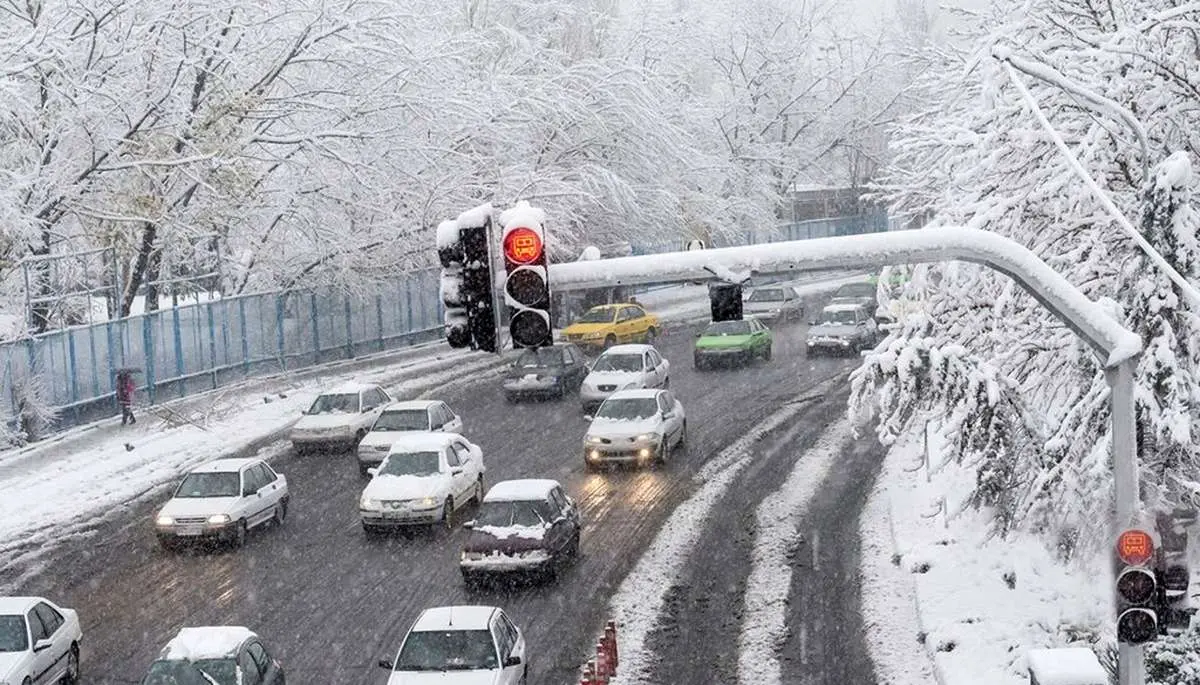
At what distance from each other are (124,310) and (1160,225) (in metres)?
31.0

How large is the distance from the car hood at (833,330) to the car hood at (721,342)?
334 centimetres

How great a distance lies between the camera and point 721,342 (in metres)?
43.1

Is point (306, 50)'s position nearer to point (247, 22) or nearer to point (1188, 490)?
point (247, 22)

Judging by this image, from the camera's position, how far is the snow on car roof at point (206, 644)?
50.8ft

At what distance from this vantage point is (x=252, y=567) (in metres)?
22.8

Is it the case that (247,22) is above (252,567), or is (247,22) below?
above

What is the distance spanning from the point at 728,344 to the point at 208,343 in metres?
15.8

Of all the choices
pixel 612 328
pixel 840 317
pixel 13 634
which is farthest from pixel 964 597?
pixel 612 328

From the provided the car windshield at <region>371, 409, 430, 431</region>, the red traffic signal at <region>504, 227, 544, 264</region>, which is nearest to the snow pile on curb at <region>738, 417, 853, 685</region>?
the car windshield at <region>371, 409, 430, 431</region>

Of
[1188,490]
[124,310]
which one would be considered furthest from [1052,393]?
[124,310]

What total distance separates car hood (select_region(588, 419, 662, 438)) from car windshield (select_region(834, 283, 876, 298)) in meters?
29.3

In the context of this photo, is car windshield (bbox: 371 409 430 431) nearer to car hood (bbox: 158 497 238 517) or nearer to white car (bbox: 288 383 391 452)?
white car (bbox: 288 383 391 452)

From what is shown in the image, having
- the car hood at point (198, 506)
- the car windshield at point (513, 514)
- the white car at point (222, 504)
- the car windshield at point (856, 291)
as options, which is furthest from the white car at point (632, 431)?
the car windshield at point (856, 291)

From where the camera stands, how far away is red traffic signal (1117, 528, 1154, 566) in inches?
366
